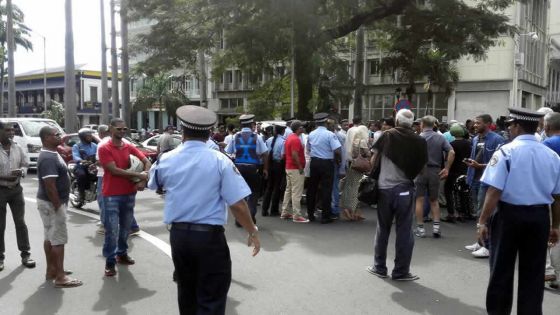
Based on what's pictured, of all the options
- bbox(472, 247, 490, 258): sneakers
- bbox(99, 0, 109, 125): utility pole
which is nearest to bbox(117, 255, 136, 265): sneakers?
bbox(472, 247, 490, 258): sneakers

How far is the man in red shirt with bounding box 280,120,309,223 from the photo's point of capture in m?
9.22

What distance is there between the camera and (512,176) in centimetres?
413

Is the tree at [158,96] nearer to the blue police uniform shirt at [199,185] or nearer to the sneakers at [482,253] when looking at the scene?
the sneakers at [482,253]

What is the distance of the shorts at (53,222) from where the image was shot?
18.2 feet

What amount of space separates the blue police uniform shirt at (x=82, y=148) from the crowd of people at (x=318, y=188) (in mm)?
19

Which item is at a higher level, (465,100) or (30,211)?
(465,100)

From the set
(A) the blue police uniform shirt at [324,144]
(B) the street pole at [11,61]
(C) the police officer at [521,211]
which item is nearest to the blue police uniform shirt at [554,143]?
(C) the police officer at [521,211]

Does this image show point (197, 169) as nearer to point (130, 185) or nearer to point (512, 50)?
point (130, 185)

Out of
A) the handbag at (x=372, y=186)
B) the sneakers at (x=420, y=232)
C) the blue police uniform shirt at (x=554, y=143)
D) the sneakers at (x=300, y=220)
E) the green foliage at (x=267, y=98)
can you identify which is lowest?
the sneakers at (x=300, y=220)

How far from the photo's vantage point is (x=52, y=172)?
546 cm

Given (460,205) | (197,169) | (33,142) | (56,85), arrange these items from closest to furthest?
(197,169)
(460,205)
(33,142)
(56,85)

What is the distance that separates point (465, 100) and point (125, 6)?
87.9ft

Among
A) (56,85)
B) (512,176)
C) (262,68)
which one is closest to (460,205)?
(512,176)

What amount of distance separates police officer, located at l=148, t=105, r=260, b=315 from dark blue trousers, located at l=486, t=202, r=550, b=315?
83.3 inches
